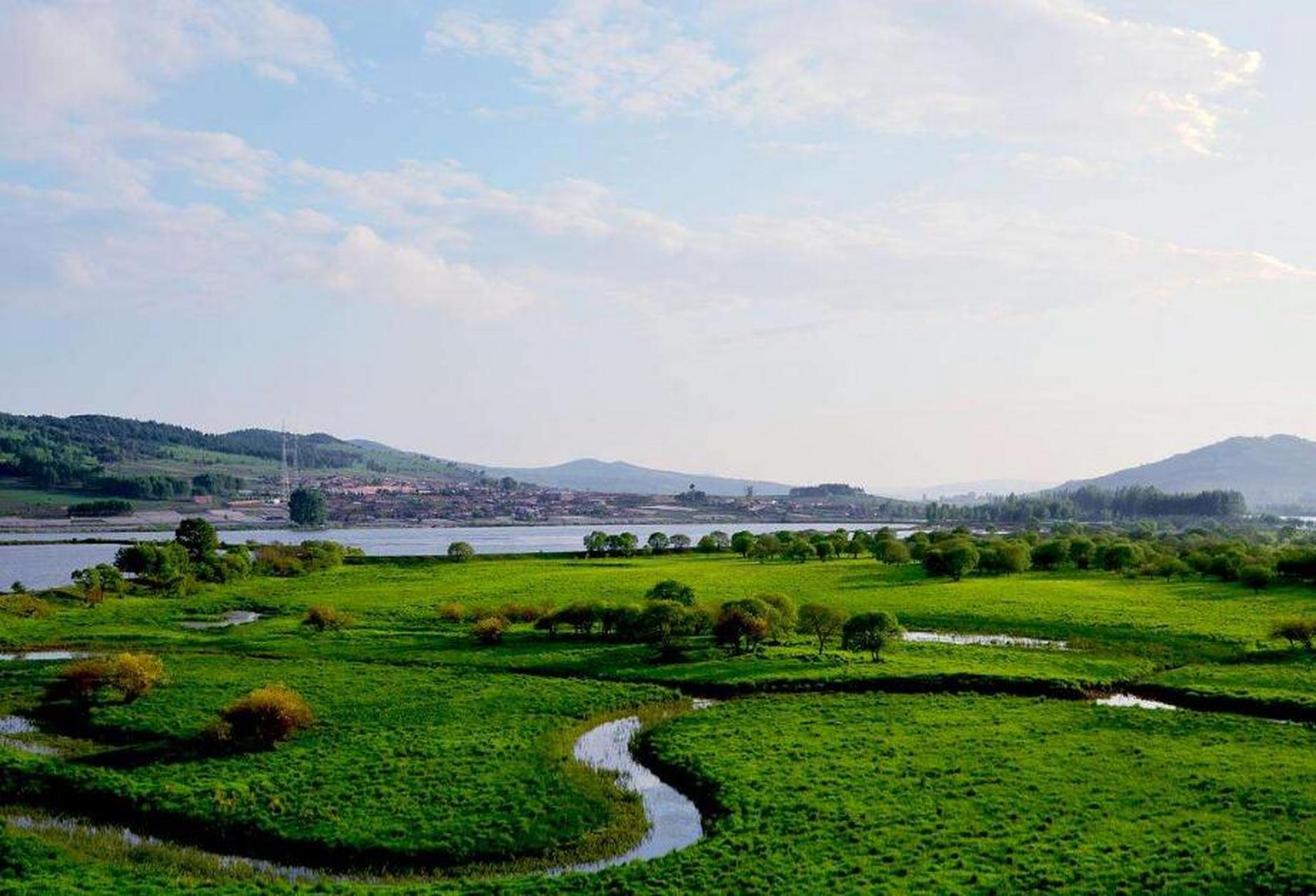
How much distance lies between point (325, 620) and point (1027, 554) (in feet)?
302

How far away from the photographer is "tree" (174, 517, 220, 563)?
12419 cm

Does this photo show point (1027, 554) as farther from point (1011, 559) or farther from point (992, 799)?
point (992, 799)

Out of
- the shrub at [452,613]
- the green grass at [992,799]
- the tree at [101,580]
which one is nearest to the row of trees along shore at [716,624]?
the shrub at [452,613]

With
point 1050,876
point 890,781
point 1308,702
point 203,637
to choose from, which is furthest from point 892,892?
point 203,637

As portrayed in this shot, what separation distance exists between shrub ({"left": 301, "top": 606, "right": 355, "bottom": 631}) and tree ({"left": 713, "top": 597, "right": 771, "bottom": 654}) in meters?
32.1

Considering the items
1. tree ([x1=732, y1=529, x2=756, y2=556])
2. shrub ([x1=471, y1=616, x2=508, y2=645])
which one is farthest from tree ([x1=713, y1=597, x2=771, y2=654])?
tree ([x1=732, y1=529, x2=756, y2=556])

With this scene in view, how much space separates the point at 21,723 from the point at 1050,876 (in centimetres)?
4661

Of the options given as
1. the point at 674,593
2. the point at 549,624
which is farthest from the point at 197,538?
the point at 674,593

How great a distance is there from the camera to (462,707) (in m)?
49.2

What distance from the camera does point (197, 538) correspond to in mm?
125438

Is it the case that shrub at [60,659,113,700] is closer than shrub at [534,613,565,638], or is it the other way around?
shrub at [60,659,113,700]

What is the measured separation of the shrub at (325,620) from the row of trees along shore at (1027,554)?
69.1 meters

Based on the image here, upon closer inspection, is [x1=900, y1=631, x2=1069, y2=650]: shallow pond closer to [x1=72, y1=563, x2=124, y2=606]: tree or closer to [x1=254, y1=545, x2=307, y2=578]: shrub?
[x1=72, y1=563, x2=124, y2=606]: tree

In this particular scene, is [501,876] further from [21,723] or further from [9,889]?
[21,723]
